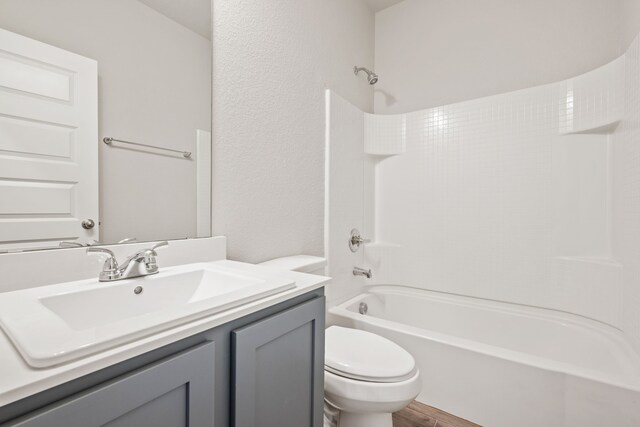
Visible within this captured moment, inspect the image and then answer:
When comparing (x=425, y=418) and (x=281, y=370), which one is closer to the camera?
(x=281, y=370)

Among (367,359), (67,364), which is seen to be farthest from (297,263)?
(67,364)

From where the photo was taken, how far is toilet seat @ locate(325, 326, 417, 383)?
110 cm

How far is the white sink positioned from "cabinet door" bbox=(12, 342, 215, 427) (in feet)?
0.20

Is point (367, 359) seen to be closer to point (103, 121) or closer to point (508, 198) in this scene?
point (103, 121)

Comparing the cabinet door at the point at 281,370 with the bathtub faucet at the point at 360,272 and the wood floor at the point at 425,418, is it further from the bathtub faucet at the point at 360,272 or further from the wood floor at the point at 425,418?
the bathtub faucet at the point at 360,272

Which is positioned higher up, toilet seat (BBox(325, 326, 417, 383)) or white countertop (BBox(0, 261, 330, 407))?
white countertop (BBox(0, 261, 330, 407))

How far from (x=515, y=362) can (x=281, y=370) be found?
108 cm

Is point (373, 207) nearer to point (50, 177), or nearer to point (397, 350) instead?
point (397, 350)

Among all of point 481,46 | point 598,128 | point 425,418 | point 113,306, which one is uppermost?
point 481,46

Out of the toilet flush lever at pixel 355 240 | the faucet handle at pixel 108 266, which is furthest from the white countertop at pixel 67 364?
the toilet flush lever at pixel 355 240

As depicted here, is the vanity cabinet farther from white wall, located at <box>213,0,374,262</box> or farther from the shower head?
the shower head

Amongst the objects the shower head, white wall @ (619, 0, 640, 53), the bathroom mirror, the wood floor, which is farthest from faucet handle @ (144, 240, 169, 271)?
white wall @ (619, 0, 640, 53)

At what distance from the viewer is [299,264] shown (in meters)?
1.42

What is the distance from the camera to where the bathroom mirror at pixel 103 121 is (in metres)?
0.78
